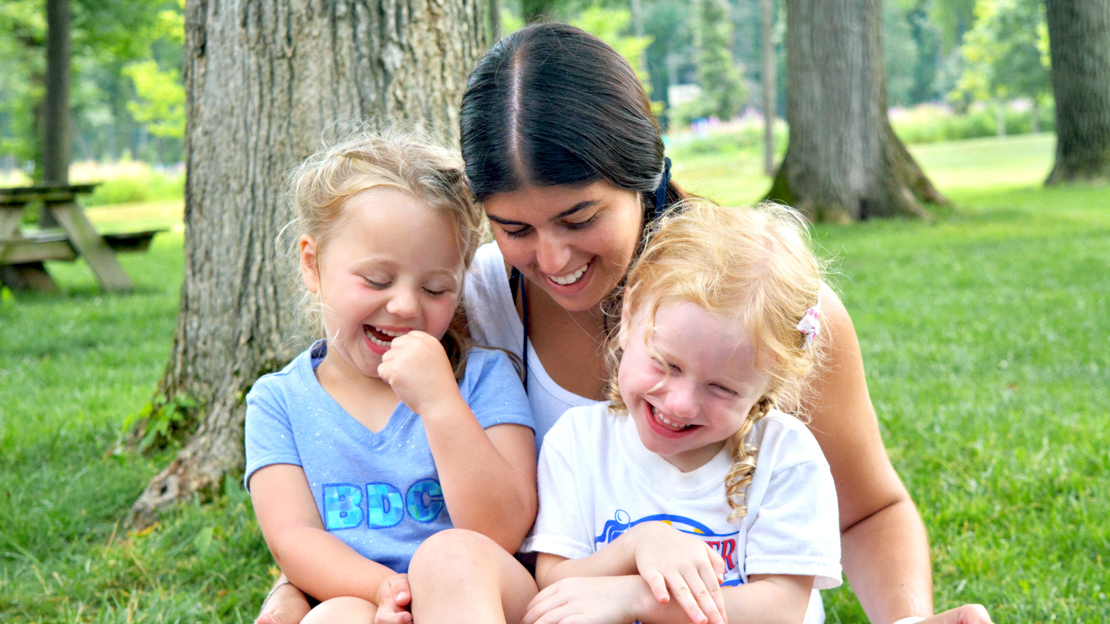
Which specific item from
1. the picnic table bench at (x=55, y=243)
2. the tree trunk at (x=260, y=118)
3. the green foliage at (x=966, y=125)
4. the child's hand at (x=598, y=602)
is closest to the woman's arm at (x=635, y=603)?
the child's hand at (x=598, y=602)

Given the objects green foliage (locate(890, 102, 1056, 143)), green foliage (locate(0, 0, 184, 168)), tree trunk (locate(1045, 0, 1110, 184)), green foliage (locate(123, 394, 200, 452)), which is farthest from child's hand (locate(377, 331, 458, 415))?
green foliage (locate(890, 102, 1056, 143))

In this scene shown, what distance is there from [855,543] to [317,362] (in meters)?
1.30

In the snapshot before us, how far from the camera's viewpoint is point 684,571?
4.88ft

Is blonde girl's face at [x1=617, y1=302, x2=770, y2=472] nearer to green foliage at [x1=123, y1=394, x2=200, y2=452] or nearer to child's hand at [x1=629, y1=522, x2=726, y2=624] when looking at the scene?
child's hand at [x1=629, y1=522, x2=726, y2=624]

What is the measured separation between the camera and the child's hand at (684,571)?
1.46 m

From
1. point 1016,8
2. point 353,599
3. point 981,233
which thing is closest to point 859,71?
point 981,233

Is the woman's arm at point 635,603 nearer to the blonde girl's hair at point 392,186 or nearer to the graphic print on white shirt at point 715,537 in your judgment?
the graphic print on white shirt at point 715,537

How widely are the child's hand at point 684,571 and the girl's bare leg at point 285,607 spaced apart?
0.71 meters

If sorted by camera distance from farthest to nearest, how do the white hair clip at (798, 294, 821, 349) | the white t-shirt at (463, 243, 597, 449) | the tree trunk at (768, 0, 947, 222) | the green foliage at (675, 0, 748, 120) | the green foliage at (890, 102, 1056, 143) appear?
the green foliage at (675, 0, 748, 120) < the green foliage at (890, 102, 1056, 143) < the tree trunk at (768, 0, 947, 222) < the white t-shirt at (463, 243, 597, 449) < the white hair clip at (798, 294, 821, 349)

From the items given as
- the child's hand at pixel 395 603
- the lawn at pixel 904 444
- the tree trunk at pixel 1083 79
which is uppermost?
the tree trunk at pixel 1083 79

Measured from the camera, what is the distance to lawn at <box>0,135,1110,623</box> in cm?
243

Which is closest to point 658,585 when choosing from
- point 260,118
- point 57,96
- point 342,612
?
point 342,612

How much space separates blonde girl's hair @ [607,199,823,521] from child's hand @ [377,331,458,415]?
354 millimetres

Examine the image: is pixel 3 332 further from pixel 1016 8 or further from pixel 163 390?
pixel 1016 8
